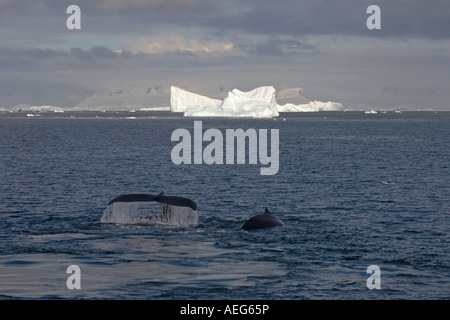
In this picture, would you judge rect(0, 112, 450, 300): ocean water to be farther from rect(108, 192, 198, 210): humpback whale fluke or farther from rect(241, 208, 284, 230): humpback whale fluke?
rect(108, 192, 198, 210): humpback whale fluke

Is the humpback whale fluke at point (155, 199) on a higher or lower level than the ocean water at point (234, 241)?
higher

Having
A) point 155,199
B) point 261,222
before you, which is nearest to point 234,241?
point 261,222

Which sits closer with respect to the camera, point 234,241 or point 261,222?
point 234,241

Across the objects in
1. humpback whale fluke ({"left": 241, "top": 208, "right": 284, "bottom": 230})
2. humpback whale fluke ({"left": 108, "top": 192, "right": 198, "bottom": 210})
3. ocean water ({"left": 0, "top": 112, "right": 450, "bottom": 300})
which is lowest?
ocean water ({"left": 0, "top": 112, "right": 450, "bottom": 300})

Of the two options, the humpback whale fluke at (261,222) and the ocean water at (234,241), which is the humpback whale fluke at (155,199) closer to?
the ocean water at (234,241)

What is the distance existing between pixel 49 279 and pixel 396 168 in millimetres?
62831

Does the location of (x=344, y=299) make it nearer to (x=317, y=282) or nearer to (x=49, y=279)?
(x=317, y=282)

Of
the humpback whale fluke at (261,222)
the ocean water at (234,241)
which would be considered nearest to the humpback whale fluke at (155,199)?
the ocean water at (234,241)

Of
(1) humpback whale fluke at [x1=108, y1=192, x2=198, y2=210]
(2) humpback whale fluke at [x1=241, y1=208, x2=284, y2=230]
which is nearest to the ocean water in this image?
(2) humpback whale fluke at [x1=241, y1=208, x2=284, y2=230]

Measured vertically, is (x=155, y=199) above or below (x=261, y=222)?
above

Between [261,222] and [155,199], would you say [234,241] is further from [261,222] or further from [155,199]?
[155,199]

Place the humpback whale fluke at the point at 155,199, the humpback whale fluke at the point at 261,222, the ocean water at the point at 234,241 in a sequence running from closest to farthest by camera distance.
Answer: the ocean water at the point at 234,241 → the humpback whale fluke at the point at 155,199 → the humpback whale fluke at the point at 261,222

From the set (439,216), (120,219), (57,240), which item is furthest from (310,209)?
(57,240)

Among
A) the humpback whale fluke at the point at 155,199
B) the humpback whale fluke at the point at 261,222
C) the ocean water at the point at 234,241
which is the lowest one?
the ocean water at the point at 234,241
